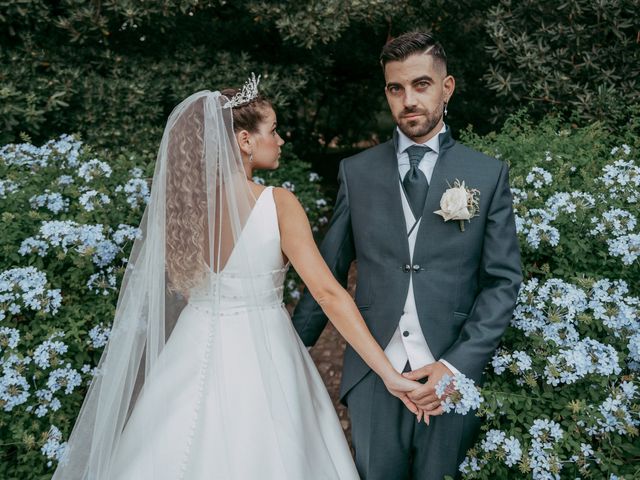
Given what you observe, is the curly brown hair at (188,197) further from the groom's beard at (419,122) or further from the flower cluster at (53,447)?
the flower cluster at (53,447)

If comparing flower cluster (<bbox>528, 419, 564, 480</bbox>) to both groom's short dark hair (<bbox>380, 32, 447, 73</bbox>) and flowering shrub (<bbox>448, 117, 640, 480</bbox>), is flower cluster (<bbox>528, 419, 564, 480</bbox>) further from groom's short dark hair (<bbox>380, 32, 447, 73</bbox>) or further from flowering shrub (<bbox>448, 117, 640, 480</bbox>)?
groom's short dark hair (<bbox>380, 32, 447, 73</bbox>)

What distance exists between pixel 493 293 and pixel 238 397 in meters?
1.14

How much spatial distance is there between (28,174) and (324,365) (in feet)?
9.53

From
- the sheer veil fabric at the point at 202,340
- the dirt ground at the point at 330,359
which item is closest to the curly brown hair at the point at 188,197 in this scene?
the sheer veil fabric at the point at 202,340

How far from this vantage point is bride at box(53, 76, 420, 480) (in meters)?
2.32

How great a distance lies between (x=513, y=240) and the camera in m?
2.39

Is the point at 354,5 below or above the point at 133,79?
above

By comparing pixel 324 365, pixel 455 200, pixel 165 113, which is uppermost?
pixel 165 113

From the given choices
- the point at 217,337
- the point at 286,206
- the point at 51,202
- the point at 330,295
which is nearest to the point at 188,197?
the point at 286,206

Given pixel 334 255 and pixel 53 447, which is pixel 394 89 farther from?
pixel 53 447

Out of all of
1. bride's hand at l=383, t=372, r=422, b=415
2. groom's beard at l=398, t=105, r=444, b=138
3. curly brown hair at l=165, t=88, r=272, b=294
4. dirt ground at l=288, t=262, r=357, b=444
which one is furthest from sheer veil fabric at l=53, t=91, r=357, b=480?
dirt ground at l=288, t=262, r=357, b=444

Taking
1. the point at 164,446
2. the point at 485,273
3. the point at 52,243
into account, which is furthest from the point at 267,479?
the point at 52,243

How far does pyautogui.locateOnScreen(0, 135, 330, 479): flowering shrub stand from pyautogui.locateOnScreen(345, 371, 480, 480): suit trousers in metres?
1.44

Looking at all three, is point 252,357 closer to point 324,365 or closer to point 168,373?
point 168,373
